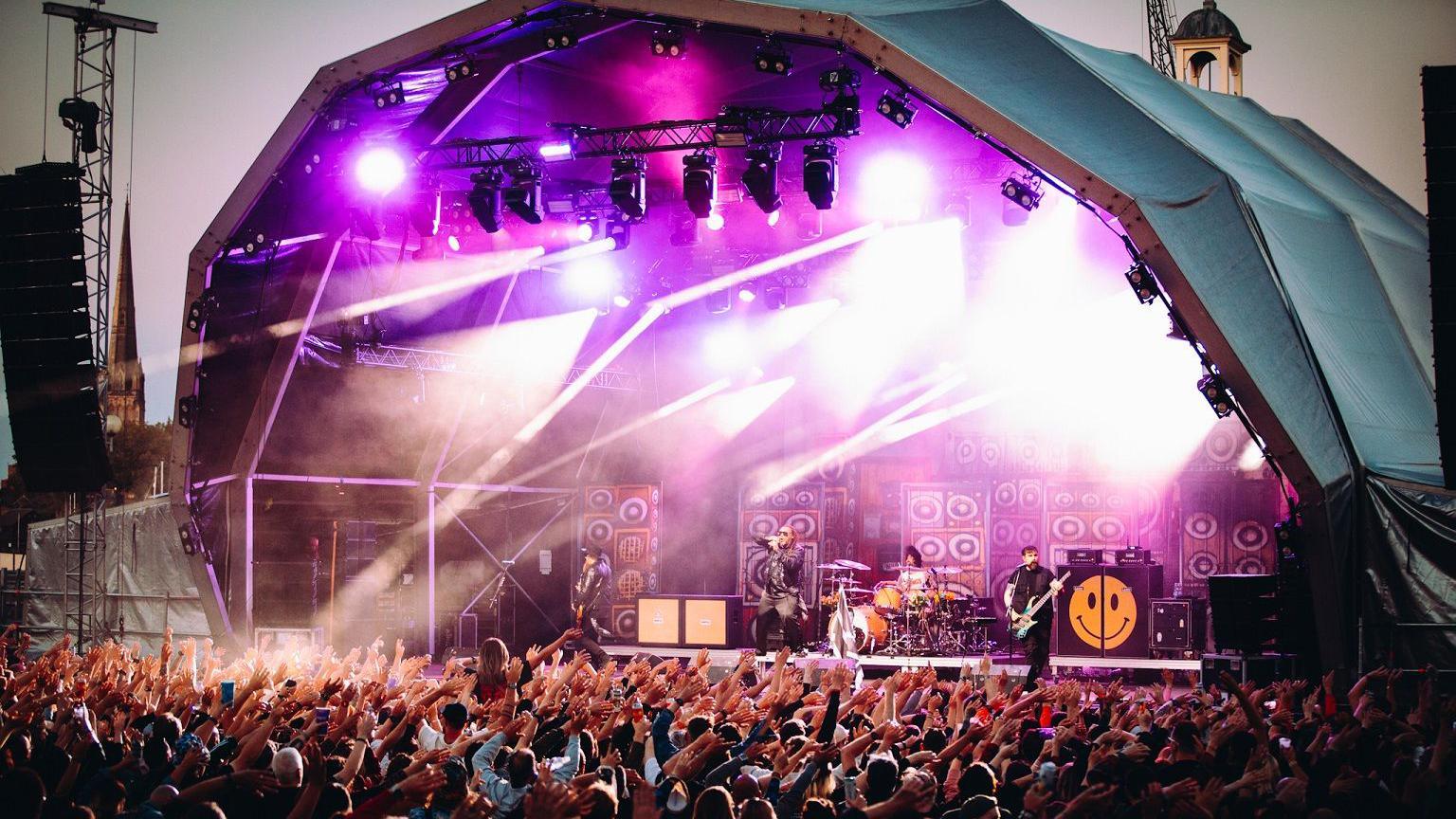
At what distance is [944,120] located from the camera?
1373 cm

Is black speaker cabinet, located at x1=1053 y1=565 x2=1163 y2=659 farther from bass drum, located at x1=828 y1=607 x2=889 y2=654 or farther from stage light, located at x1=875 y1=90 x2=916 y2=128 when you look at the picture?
stage light, located at x1=875 y1=90 x2=916 y2=128

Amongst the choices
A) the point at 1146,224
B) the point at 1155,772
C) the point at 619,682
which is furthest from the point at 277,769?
the point at 1146,224

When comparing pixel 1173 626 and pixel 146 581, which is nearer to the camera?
pixel 1173 626

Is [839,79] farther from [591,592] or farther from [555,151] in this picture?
[591,592]

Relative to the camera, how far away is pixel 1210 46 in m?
30.8

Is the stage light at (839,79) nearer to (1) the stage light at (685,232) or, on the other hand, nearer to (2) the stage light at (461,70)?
(2) the stage light at (461,70)

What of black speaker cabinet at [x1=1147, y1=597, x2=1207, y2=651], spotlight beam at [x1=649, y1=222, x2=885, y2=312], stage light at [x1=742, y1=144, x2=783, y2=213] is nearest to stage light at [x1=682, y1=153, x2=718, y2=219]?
stage light at [x1=742, y1=144, x2=783, y2=213]

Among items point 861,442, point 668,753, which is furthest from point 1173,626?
point 668,753

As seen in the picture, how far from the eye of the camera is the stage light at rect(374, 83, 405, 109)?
13305 mm

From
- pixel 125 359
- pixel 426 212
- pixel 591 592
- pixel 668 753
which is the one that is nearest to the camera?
pixel 668 753

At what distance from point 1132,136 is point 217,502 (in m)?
11.1

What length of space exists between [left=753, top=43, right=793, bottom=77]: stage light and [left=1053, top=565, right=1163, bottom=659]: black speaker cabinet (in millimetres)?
6888

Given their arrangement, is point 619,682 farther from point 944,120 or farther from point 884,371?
point 884,371

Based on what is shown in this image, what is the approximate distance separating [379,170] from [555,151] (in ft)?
6.62
